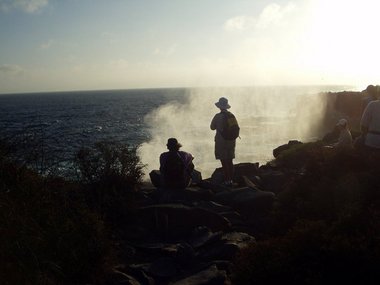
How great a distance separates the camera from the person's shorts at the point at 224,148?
10.7 meters

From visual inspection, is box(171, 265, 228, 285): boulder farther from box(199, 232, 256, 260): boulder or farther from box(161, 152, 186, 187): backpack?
box(161, 152, 186, 187): backpack

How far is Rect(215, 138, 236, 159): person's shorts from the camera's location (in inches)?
422

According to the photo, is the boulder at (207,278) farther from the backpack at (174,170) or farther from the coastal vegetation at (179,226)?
the backpack at (174,170)

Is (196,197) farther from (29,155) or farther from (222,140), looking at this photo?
(29,155)

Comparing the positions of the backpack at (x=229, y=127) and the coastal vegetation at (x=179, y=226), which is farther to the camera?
the backpack at (x=229, y=127)

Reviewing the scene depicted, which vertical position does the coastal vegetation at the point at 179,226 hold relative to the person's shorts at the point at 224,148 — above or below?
below

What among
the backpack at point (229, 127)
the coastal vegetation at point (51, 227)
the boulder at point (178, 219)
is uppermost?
the backpack at point (229, 127)

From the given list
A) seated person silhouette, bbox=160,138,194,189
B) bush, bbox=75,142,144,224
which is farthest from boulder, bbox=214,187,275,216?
bush, bbox=75,142,144,224

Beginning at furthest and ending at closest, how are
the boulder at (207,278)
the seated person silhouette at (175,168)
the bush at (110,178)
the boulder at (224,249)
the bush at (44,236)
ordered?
the seated person silhouette at (175,168), the bush at (110,178), the boulder at (224,249), the boulder at (207,278), the bush at (44,236)

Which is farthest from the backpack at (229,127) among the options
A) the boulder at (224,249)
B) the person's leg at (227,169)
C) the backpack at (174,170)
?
the boulder at (224,249)

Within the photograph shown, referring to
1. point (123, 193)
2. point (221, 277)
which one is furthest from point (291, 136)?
point (221, 277)

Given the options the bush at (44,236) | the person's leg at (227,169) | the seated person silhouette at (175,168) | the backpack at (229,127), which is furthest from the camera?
the person's leg at (227,169)

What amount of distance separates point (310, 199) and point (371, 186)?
97 centimetres

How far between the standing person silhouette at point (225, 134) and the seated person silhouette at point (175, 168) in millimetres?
1614
